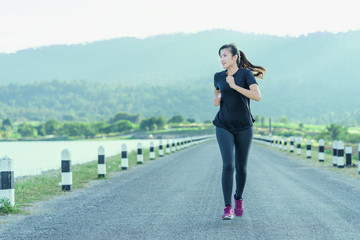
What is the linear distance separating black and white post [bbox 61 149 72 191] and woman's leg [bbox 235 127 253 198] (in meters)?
4.61

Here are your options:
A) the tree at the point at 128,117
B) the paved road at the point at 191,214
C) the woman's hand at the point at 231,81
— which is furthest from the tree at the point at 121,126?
the woman's hand at the point at 231,81

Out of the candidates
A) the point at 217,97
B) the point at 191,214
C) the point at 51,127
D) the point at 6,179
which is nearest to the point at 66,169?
the point at 6,179

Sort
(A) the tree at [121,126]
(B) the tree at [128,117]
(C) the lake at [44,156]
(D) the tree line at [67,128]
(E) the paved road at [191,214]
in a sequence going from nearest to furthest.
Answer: (E) the paved road at [191,214], (C) the lake at [44,156], (D) the tree line at [67,128], (A) the tree at [121,126], (B) the tree at [128,117]

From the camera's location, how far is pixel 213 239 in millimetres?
4895

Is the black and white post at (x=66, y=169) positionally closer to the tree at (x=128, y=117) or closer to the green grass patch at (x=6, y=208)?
the green grass patch at (x=6, y=208)

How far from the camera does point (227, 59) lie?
5.90m

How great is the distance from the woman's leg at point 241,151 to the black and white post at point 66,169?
4609 mm

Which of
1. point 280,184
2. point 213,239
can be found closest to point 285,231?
point 213,239

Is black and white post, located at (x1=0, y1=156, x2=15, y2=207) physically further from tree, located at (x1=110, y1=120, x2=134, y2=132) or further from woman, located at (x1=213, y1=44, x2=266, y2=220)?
tree, located at (x1=110, y1=120, x2=134, y2=132)

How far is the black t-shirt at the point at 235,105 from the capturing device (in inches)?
230

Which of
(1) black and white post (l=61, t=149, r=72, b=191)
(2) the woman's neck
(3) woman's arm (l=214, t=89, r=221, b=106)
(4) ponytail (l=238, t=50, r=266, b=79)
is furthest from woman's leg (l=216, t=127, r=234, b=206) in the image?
(1) black and white post (l=61, t=149, r=72, b=191)

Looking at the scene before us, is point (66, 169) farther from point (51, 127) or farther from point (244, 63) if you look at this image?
point (51, 127)

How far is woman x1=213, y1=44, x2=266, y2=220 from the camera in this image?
Result: 19.1 ft

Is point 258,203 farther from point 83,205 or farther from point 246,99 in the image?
point 83,205
